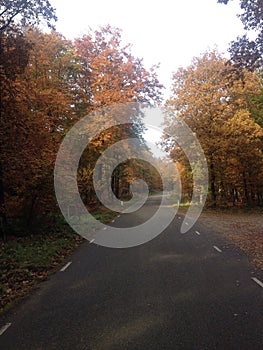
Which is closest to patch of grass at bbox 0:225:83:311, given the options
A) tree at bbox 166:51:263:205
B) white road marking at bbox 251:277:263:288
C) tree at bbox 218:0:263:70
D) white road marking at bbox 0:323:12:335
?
white road marking at bbox 0:323:12:335

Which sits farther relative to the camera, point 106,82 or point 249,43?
point 106,82

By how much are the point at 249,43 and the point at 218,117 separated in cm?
2038

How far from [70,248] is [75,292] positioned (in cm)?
630

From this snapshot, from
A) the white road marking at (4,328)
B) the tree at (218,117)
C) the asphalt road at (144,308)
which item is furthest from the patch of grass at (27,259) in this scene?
the tree at (218,117)

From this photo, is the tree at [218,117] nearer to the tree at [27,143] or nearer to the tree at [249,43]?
the tree at [27,143]

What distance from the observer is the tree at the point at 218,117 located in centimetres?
3008

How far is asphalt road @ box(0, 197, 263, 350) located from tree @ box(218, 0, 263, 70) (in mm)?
7119

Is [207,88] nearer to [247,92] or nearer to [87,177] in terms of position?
[247,92]

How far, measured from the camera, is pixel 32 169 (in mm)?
14016

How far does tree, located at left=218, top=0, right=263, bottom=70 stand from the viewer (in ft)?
36.1

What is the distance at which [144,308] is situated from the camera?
6125mm

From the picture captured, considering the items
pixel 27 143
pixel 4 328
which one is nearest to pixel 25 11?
pixel 27 143

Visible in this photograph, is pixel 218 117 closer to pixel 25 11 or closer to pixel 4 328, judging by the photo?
pixel 25 11

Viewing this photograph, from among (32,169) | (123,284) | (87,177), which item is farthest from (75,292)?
(87,177)
